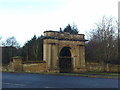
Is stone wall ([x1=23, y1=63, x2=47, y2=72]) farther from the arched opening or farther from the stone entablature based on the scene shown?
the stone entablature

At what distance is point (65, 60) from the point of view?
108 feet

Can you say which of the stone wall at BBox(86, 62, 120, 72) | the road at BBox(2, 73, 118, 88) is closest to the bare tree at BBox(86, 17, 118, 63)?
the stone wall at BBox(86, 62, 120, 72)

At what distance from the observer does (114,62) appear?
3516 cm

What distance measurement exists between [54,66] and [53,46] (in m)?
2.99

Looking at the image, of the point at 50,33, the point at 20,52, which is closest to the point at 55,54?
the point at 50,33

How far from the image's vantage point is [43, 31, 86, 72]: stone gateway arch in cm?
3091

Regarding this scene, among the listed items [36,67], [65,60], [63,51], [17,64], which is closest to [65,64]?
[65,60]

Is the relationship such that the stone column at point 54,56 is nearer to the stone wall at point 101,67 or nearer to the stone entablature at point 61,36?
the stone entablature at point 61,36

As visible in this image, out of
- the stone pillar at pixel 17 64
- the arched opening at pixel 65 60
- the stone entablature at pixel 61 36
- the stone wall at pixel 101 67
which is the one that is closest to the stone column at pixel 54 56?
the arched opening at pixel 65 60

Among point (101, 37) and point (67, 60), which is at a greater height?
point (101, 37)

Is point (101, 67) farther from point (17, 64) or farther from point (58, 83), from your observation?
point (58, 83)

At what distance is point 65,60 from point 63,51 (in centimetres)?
170

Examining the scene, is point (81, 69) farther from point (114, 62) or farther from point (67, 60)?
point (114, 62)

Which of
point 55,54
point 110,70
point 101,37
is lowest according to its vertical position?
point 110,70
